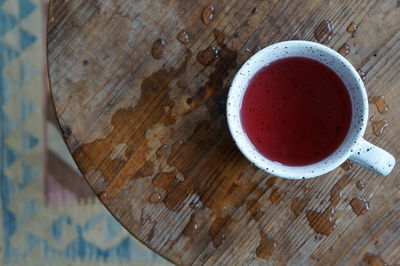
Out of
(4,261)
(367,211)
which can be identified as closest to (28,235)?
(4,261)

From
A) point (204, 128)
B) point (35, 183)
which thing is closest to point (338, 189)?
point (204, 128)

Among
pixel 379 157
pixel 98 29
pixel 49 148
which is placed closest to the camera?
pixel 379 157

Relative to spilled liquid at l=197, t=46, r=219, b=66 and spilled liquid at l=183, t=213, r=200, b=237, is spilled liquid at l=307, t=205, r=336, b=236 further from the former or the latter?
spilled liquid at l=197, t=46, r=219, b=66

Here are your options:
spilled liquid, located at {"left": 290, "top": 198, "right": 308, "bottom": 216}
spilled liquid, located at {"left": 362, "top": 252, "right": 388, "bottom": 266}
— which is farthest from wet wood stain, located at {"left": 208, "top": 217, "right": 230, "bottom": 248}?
spilled liquid, located at {"left": 362, "top": 252, "right": 388, "bottom": 266}

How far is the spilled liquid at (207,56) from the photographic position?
36.7 inches

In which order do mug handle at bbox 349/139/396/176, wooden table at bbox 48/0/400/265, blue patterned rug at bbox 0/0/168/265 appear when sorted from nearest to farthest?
mug handle at bbox 349/139/396/176 → wooden table at bbox 48/0/400/265 → blue patterned rug at bbox 0/0/168/265

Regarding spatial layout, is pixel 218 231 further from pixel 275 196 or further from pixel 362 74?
pixel 362 74

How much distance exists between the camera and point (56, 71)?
3.07ft

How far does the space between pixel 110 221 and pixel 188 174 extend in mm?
457

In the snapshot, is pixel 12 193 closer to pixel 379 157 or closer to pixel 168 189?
pixel 168 189

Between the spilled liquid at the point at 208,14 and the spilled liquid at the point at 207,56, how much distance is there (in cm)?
4

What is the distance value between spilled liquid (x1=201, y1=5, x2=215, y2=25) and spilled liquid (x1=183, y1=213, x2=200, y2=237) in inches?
12.8

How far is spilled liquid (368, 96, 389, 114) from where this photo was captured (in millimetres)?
936

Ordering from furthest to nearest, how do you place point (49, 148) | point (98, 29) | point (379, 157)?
point (49, 148), point (98, 29), point (379, 157)
